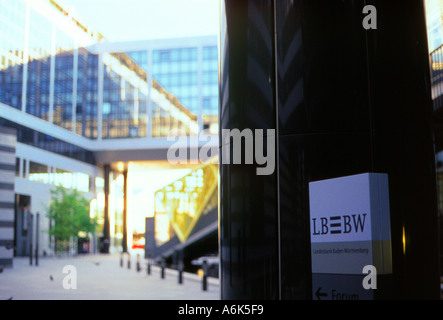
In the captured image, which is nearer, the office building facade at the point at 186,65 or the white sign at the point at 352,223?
the white sign at the point at 352,223

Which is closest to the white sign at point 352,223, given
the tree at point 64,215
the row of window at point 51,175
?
the row of window at point 51,175

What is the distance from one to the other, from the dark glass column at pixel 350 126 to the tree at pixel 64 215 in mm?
48585

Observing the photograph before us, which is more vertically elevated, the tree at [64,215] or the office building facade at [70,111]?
the office building facade at [70,111]

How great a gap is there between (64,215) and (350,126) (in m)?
50.8

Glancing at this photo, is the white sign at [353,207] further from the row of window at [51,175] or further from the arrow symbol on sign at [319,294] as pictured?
the row of window at [51,175]

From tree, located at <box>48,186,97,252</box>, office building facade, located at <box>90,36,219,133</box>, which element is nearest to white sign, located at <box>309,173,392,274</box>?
tree, located at <box>48,186,97,252</box>

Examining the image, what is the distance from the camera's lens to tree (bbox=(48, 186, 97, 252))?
178 ft

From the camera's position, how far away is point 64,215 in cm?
5447

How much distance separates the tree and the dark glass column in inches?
1913

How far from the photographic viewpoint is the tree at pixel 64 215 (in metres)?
54.1

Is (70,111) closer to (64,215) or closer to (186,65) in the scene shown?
(186,65)

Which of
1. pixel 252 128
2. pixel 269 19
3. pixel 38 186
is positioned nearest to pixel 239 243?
pixel 252 128
